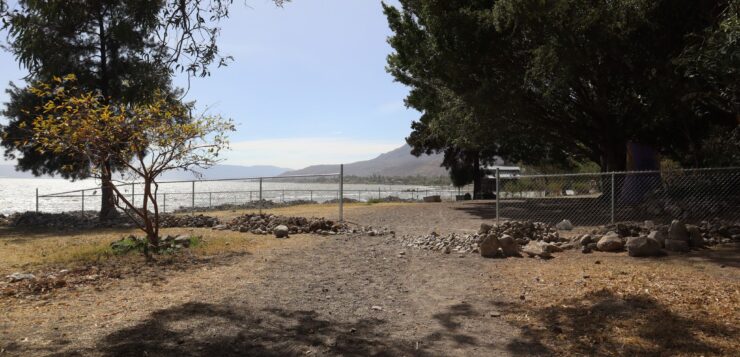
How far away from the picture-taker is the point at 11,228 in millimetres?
19703

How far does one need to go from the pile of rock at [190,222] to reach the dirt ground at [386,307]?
259 inches

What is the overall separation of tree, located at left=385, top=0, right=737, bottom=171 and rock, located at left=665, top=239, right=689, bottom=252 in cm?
275

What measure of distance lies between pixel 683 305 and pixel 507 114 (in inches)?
505

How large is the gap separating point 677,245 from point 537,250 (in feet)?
7.38

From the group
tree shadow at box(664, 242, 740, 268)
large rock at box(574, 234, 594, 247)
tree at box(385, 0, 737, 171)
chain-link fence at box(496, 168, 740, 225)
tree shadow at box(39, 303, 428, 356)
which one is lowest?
tree shadow at box(39, 303, 428, 356)

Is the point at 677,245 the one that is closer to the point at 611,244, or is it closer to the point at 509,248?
the point at 611,244

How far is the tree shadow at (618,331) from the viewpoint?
4.16 metres

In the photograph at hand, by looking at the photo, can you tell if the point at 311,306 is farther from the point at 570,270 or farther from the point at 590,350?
the point at 570,270

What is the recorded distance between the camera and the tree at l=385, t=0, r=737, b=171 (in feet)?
37.5

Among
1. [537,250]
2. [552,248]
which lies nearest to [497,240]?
[537,250]

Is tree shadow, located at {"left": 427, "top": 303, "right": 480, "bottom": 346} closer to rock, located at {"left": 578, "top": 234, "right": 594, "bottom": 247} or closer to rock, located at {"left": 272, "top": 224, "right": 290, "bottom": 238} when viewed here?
rock, located at {"left": 578, "top": 234, "right": 594, "bottom": 247}

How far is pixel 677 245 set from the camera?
8242 millimetres

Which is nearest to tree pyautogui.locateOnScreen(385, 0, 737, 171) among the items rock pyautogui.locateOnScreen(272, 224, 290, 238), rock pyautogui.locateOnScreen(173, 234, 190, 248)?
rock pyautogui.locateOnScreen(272, 224, 290, 238)

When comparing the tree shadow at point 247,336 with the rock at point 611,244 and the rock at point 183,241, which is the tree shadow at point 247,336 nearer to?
the rock at point 183,241
